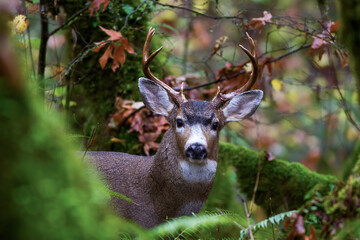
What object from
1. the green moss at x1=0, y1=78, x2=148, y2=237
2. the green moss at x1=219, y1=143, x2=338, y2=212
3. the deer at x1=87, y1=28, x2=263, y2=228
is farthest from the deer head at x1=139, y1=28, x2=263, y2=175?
the green moss at x1=0, y1=78, x2=148, y2=237

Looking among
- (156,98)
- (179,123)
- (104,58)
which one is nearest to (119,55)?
(104,58)

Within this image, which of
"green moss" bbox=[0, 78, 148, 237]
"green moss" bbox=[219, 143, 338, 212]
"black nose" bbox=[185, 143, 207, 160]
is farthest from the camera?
"green moss" bbox=[219, 143, 338, 212]

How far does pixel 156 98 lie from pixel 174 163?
0.81m

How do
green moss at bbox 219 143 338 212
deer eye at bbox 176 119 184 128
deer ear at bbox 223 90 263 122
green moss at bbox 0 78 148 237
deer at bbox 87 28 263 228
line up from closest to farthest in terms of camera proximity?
green moss at bbox 0 78 148 237, deer at bbox 87 28 263 228, deer eye at bbox 176 119 184 128, deer ear at bbox 223 90 263 122, green moss at bbox 219 143 338 212

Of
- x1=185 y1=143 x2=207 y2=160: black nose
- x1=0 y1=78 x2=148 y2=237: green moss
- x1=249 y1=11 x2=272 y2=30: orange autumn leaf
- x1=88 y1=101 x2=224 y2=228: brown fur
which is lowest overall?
x1=88 y1=101 x2=224 y2=228: brown fur

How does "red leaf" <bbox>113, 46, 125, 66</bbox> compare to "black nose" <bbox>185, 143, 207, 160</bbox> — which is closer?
"black nose" <bbox>185, 143, 207, 160</bbox>

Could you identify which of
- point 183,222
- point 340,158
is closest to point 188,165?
point 183,222

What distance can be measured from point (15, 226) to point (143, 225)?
3317mm

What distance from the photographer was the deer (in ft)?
14.4

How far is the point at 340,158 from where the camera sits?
10367 mm

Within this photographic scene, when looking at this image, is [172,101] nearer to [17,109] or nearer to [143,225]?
[143,225]

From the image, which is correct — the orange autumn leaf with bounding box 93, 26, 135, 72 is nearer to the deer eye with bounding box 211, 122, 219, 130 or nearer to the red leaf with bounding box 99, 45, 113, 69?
the red leaf with bounding box 99, 45, 113, 69

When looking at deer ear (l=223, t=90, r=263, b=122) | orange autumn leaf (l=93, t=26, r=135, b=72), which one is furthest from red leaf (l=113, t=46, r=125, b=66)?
deer ear (l=223, t=90, r=263, b=122)

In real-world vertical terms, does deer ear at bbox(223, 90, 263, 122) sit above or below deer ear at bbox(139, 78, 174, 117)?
below
